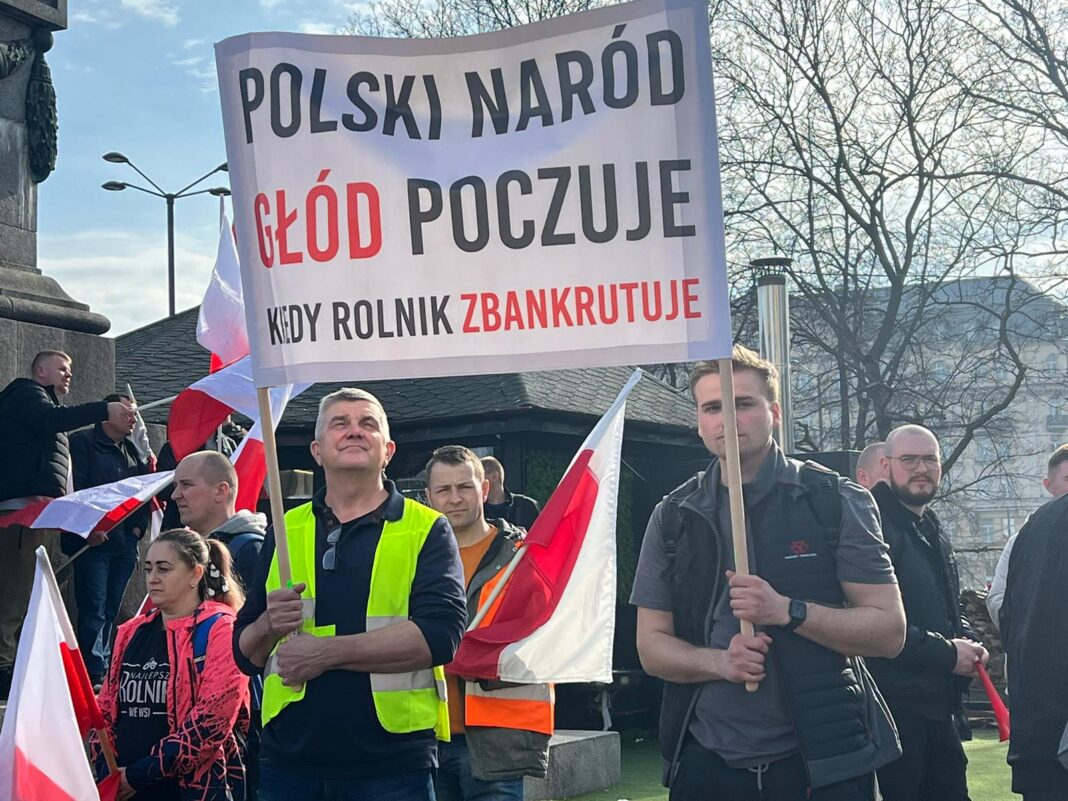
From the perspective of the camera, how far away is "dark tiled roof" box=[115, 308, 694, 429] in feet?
54.1

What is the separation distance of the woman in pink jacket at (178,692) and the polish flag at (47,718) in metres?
0.11

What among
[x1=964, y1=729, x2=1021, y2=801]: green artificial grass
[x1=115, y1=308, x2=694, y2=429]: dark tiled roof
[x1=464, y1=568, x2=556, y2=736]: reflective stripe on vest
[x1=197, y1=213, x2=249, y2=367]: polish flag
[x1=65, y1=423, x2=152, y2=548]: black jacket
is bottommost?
[x1=964, y1=729, x2=1021, y2=801]: green artificial grass

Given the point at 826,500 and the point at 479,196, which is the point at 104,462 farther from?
the point at 826,500

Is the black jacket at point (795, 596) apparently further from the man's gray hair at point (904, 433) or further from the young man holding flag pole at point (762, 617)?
the man's gray hair at point (904, 433)

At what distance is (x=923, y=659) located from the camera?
6.11 metres

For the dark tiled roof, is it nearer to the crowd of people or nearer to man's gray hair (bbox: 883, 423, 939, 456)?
man's gray hair (bbox: 883, 423, 939, 456)

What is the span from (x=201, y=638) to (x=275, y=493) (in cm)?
88

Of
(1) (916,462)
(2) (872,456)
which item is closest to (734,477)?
(1) (916,462)

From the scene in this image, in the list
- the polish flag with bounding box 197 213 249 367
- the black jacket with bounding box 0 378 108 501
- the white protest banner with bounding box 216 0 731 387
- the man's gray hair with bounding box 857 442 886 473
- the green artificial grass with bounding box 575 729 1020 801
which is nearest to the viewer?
the white protest banner with bounding box 216 0 731 387

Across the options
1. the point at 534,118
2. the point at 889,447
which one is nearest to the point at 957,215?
the point at 889,447

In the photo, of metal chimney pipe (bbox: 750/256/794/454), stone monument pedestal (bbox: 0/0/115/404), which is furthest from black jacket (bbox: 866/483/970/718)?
metal chimney pipe (bbox: 750/256/794/454)

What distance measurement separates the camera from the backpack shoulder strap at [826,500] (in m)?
4.44

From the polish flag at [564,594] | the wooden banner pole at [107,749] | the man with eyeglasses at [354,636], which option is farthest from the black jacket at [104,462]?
the man with eyeglasses at [354,636]

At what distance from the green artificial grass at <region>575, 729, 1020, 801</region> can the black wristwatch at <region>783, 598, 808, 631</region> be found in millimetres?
6406
